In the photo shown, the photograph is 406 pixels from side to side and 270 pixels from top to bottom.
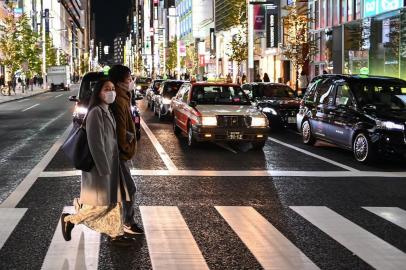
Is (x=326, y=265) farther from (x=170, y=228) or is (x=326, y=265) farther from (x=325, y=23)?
(x=325, y=23)

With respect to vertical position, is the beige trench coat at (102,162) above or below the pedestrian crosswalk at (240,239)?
above

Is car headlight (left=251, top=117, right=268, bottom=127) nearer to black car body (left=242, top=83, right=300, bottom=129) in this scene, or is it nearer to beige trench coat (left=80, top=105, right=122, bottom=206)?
black car body (left=242, top=83, right=300, bottom=129)

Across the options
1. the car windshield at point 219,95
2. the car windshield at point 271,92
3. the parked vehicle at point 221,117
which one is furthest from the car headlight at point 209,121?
the car windshield at point 271,92

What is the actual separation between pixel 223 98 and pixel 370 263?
34.0 ft

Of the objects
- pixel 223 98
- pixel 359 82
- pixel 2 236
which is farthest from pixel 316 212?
pixel 223 98

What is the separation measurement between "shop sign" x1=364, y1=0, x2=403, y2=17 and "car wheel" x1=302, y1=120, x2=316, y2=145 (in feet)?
42.4

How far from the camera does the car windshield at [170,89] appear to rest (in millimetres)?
24002

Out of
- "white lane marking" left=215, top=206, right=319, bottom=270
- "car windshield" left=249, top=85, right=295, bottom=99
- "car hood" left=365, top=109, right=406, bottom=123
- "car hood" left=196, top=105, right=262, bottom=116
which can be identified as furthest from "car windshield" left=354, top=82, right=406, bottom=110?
"car windshield" left=249, top=85, right=295, bottom=99

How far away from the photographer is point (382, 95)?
1331cm

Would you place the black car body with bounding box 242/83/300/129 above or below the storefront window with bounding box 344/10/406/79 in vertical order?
below

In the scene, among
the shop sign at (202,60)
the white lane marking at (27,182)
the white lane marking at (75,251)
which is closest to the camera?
the white lane marking at (75,251)

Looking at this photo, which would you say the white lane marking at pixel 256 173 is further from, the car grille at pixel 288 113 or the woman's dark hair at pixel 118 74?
the car grille at pixel 288 113

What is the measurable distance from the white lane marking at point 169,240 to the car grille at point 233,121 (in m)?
6.26

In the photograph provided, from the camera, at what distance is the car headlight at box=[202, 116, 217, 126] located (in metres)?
14.1
